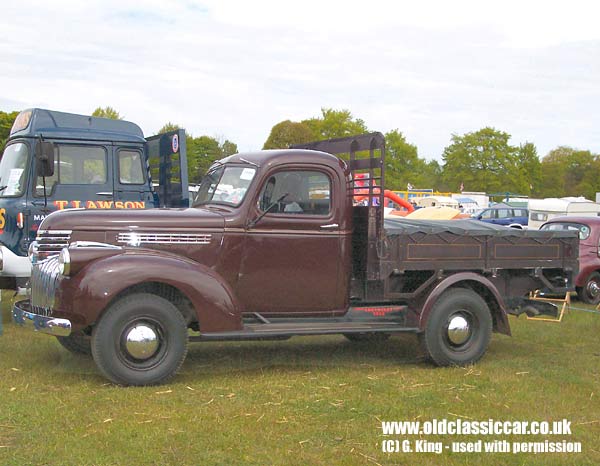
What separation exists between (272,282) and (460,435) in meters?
2.50


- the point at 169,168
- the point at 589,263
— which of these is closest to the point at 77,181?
the point at 169,168

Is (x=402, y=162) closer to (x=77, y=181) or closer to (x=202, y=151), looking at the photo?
(x=202, y=151)

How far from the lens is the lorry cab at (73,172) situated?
32.2ft

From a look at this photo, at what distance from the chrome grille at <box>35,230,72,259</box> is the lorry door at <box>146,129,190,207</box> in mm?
3651

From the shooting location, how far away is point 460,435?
17.2ft

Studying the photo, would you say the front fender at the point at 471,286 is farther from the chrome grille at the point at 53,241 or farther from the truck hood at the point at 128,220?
the chrome grille at the point at 53,241

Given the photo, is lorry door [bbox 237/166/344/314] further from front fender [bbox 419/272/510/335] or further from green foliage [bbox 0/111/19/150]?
green foliage [bbox 0/111/19/150]

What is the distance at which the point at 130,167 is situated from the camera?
10781 mm

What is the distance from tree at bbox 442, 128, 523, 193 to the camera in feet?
261

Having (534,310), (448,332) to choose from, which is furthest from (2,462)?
(534,310)

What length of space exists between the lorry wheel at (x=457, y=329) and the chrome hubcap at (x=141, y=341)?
8.78ft

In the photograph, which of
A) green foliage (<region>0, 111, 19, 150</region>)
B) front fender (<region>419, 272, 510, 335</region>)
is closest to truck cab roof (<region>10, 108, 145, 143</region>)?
front fender (<region>419, 272, 510, 335</region>)

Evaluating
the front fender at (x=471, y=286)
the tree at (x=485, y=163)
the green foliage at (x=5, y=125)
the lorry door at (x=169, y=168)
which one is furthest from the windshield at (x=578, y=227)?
the tree at (x=485, y=163)

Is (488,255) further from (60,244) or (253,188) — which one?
(60,244)
